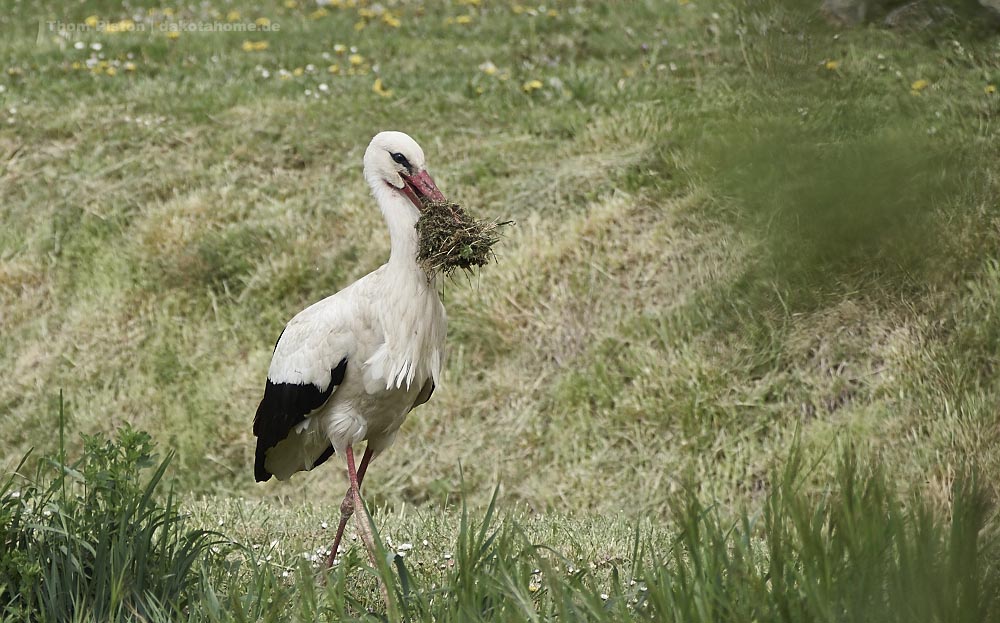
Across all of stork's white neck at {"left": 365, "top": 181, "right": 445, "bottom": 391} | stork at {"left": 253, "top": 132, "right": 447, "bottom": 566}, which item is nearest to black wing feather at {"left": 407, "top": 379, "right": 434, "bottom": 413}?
stork at {"left": 253, "top": 132, "right": 447, "bottom": 566}

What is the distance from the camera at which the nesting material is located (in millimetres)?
3771

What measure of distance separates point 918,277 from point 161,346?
250 inches

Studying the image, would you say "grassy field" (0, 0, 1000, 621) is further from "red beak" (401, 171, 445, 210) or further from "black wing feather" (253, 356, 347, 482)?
"red beak" (401, 171, 445, 210)

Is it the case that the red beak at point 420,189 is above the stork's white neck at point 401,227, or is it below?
above

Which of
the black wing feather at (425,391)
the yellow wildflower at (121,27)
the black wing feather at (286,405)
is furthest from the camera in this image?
the yellow wildflower at (121,27)

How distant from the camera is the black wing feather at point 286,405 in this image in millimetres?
4254

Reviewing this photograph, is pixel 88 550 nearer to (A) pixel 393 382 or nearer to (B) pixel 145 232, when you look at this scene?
(A) pixel 393 382

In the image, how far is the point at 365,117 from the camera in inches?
335

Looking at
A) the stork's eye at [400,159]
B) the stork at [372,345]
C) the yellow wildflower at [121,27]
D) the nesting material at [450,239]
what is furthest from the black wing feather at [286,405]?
the yellow wildflower at [121,27]

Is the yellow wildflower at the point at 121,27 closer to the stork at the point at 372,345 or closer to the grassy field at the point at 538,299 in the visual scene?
the grassy field at the point at 538,299

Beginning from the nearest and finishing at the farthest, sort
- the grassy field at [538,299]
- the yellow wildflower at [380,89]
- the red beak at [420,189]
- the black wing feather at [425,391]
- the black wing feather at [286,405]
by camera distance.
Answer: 1. the grassy field at [538,299]
2. the red beak at [420,189]
3. the black wing feather at [286,405]
4. the black wing feather at [425,391]
5. the yellow wildflower at [380,89]

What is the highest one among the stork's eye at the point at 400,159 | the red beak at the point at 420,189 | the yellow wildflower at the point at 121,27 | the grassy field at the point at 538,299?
the stork's eye at the point at 400,159

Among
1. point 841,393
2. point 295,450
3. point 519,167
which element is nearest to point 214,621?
point 295,450

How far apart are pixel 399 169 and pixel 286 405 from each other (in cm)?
101
